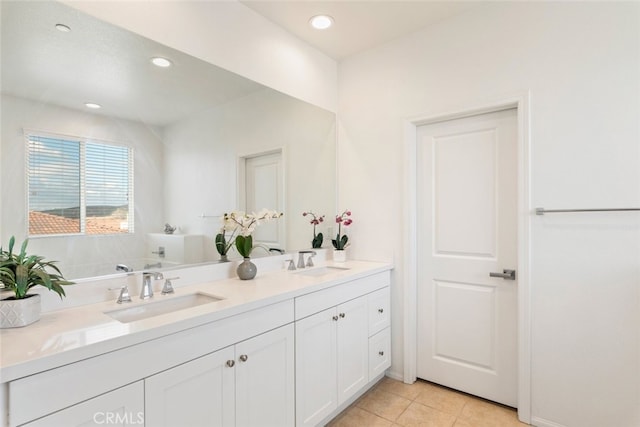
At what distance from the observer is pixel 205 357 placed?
1.33 meters

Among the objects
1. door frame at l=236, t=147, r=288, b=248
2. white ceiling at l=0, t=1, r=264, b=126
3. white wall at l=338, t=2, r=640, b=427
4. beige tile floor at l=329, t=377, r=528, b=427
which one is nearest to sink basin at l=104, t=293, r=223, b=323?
door frame at l=236, t=147, r=288, b=248

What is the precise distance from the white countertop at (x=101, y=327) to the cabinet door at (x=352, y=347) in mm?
370

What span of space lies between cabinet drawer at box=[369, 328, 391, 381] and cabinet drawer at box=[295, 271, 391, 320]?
360 mm

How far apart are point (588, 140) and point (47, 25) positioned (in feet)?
8.94

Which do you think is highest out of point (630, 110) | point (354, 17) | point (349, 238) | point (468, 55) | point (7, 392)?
point (354, 17)

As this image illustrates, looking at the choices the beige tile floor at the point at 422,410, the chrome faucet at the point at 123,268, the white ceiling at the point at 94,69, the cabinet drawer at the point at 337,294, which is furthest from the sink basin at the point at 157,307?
the beige tile floor at the point at 422,410

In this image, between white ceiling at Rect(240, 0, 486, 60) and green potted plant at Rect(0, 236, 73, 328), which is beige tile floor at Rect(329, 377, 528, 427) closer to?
green potted plant at Rect(0, 236, 73, 328)

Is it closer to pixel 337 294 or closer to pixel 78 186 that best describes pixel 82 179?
pixel 78 186

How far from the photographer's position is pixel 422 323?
8.39 ft

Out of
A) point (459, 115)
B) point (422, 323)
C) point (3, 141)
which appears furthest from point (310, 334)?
point (459, 115)

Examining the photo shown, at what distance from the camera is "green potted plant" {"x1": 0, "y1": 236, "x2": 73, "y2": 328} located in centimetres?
116

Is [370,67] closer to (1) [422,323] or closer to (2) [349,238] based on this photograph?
(2) [349,238]

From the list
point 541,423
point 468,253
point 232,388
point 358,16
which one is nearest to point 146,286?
point 232,388

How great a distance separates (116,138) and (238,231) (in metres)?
0.83
